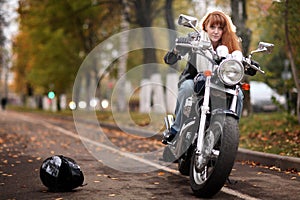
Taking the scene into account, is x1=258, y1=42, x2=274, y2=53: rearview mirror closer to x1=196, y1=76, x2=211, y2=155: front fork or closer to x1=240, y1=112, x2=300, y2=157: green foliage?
x1=196, y1=76, x2=211, y2=155: front fork

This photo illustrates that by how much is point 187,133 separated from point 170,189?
0.67 metres

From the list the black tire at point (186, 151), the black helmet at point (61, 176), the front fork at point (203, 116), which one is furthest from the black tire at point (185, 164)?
the black helmet at point (61, 176)

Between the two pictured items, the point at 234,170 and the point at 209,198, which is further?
the point at 234,170

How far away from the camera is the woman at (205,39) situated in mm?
6012

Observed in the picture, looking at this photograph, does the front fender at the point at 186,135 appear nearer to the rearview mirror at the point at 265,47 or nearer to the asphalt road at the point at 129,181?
the asphalt road at the point at 129,181

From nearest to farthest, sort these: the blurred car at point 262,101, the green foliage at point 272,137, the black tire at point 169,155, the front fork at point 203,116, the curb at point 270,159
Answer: the front fork at point 203,116
the black tire at point 169,155
the curb at point 270,159
the green foliage at point 272,137
the blurred car at point 262,101

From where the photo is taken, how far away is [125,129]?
16703mm

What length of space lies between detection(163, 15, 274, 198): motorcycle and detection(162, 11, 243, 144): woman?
0.48 feet

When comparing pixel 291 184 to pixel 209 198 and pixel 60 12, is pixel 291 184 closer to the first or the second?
pixel 209 198

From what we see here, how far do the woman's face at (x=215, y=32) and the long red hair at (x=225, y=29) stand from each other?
0.03 meters

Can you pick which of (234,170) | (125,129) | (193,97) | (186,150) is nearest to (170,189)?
(186,150)

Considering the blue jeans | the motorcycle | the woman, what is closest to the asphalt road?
the motorcycle

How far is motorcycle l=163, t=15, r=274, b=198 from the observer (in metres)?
5.16

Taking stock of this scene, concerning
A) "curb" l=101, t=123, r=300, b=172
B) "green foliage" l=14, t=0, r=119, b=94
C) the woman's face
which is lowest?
"curb" l=101, t=123, r=300, b=172
